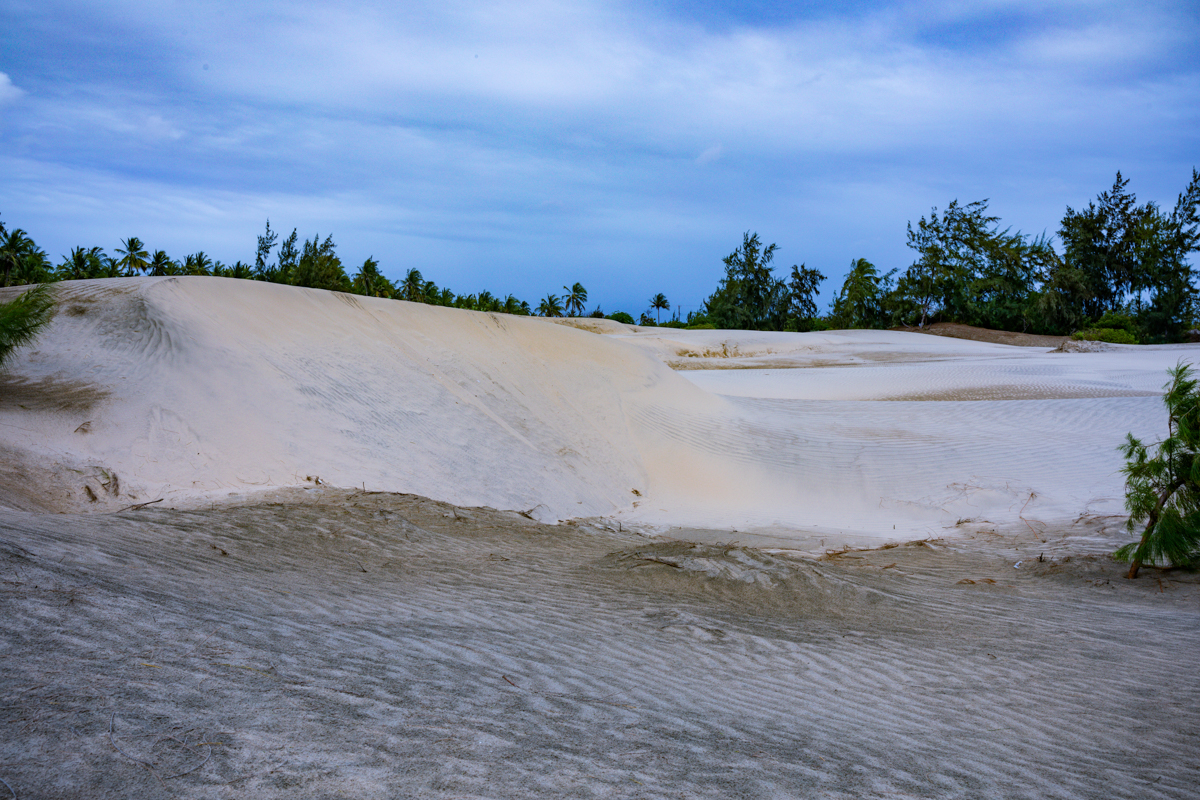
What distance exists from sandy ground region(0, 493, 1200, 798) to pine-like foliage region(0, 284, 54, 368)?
163 inches

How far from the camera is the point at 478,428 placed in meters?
11.4

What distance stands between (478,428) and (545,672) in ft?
26.0

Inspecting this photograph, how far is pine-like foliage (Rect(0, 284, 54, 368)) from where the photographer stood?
854cm

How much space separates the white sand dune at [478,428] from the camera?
8.12m

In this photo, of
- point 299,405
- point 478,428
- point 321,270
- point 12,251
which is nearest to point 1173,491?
point 478,428

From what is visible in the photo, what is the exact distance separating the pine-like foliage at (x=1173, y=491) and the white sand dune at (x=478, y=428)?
2310mm

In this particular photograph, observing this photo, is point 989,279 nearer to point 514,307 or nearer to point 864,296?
point 864,296

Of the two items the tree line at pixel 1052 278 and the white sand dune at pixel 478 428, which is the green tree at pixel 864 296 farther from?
the white sand dune at pixel 478 428

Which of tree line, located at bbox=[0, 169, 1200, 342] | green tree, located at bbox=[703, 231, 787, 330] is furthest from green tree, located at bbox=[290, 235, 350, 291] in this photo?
green tree, located at bbox=[703, 231, 787, 330]

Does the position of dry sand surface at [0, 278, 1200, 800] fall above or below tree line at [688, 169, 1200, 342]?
below

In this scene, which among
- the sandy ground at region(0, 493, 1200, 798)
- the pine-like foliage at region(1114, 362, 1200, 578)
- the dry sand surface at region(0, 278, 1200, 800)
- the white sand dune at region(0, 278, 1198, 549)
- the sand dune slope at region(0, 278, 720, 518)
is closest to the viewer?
the sandy ground at region(0, 493, 1200, 798)

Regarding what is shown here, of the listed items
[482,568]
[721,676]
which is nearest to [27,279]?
[482,568]

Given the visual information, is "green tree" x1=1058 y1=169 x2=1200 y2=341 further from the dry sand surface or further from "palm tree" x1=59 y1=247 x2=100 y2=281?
"palm tree" x1=59 y1=247 x2=100 y2=281

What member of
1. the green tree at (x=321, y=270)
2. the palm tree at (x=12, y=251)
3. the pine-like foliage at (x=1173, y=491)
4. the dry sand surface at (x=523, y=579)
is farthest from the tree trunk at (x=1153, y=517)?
the palm tree at (x=12, y=251)
